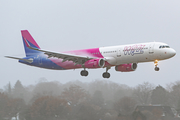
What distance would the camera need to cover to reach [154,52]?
1857 inches

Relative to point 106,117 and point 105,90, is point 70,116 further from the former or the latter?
point 105,90

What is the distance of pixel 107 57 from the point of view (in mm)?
50312

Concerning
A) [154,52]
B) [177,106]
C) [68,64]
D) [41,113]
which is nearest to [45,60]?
[68,64]

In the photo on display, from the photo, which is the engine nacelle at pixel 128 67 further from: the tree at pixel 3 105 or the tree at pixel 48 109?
the tree at pixel 3 105

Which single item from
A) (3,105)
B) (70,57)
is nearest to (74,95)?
(3,105)

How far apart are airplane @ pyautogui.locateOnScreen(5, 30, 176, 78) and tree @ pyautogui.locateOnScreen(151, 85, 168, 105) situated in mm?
22056

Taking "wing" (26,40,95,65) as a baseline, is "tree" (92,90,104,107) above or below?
below

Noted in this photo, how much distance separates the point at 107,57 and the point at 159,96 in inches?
1082

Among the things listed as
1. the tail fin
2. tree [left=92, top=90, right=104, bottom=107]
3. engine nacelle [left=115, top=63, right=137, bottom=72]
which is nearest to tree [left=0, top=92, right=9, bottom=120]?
the tail fin

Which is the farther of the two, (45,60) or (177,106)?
(177,106)

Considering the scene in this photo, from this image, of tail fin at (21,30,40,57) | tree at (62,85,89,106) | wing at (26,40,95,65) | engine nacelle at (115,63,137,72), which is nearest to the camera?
wing at (26,40,95,65)

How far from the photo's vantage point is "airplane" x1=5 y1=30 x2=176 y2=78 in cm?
4741

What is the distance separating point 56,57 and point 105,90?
134 feet

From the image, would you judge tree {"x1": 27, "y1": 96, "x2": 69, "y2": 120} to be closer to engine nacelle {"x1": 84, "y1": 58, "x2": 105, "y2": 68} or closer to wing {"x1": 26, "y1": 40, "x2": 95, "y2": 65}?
wing {"x1": 26, "y1": 40, "x2": 95, "y2": 65}
